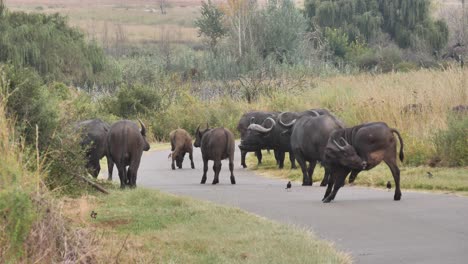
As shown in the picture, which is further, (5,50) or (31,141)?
(5,50)

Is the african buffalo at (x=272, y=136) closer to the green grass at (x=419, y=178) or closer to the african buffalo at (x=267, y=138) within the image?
the african buffalo at (x=267, y=138)

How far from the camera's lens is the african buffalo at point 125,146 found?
19.0 metres

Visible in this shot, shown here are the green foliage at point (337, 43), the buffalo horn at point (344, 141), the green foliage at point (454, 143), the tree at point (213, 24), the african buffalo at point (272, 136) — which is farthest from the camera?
the tree at point (213, 24)

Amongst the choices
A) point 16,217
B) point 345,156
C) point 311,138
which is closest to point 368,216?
point 345,156

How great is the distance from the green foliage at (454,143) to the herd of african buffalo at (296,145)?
285cm

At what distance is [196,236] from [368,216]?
11.4 feet

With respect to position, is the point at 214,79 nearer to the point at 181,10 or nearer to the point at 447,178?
the point at 447,178

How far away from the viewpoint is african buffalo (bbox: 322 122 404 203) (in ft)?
55.8

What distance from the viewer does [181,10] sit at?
200 m

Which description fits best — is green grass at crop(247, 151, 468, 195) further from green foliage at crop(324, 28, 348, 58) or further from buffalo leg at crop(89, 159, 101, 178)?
green foliage at crop(324, 28, 348, 58)

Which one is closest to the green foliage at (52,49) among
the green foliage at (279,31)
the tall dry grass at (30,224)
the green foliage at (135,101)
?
the green foliage at (135,101)

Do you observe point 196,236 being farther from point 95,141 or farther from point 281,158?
point 281,158

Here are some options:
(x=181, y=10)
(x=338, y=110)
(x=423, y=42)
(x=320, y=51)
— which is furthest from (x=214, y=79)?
(x=181, y=10)

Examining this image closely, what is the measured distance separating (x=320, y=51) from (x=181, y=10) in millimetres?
126122
